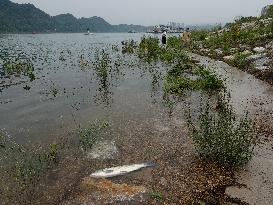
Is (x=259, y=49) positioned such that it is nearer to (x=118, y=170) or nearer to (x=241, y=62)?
(x=241, y=62)

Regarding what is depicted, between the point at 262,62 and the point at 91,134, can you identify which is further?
the point at 262,62

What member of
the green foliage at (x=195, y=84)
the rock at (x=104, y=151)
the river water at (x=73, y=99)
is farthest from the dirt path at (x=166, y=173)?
the green foliage at (x=195, y=84)

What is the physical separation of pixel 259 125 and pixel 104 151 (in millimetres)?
4863

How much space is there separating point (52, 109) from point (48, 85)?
5672 mm

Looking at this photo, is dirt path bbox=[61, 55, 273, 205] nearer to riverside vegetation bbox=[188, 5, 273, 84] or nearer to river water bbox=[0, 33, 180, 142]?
river water bbox=[0, 33, 180, 142]

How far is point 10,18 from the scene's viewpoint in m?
159

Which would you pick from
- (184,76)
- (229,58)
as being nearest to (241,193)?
(184,76)

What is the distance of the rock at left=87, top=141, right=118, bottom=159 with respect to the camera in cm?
945

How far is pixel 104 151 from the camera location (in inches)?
384

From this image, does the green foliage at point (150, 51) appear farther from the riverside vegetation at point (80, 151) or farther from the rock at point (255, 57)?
the riverside vegetation at point (80, 151)

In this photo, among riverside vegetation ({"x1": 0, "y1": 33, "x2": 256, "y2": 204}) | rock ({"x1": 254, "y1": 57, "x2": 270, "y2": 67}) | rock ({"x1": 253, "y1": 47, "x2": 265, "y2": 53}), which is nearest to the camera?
riverside vegetation ({"x1": 0, "y1": 33, "x2": 256, "y2": 204})

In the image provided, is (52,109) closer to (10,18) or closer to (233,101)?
(233,101)

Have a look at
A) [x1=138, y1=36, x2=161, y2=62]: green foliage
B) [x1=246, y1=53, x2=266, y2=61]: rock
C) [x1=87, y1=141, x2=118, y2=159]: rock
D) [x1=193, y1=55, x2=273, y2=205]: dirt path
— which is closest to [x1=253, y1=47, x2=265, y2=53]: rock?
[x1=246, y1=53, x2=266, y2=61]: rock

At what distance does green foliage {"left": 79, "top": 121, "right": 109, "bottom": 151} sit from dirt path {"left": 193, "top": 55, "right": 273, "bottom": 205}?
424 cm
